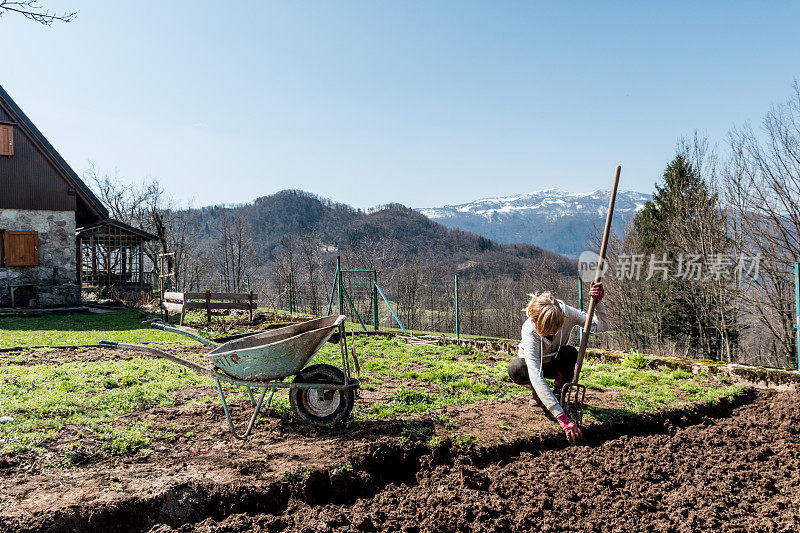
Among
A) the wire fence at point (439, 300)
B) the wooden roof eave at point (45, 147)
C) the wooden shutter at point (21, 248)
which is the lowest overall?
the wire fence at point (439, 300)

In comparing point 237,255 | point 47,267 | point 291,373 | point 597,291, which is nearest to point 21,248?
point 47,267

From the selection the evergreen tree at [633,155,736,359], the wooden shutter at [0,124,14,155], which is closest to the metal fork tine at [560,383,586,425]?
the evergreen tree at [633,155,736,359]

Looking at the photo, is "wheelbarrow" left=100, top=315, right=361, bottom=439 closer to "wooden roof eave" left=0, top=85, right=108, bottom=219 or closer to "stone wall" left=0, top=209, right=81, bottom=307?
"stone wall" left=0, top=209, right=81, bottom=307

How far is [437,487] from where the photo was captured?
301cm

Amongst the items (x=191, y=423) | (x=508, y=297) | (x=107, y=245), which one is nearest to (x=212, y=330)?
(x=191, y=423)

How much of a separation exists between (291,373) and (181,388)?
2061 mm

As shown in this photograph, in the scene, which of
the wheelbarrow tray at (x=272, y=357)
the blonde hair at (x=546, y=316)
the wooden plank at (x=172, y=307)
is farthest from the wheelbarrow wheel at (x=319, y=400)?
the wooden plank at (x=172, y=307)

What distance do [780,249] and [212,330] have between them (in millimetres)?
14485

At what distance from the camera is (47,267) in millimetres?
16391

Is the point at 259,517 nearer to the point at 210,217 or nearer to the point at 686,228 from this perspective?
the point at 686,228

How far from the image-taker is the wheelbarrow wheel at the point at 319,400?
12.7 ft

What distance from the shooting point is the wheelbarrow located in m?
3.61

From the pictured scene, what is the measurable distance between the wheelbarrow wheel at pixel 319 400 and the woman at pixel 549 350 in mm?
1471

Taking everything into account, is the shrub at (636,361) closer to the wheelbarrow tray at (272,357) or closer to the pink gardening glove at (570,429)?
the pink gardening glove at (570,429)
